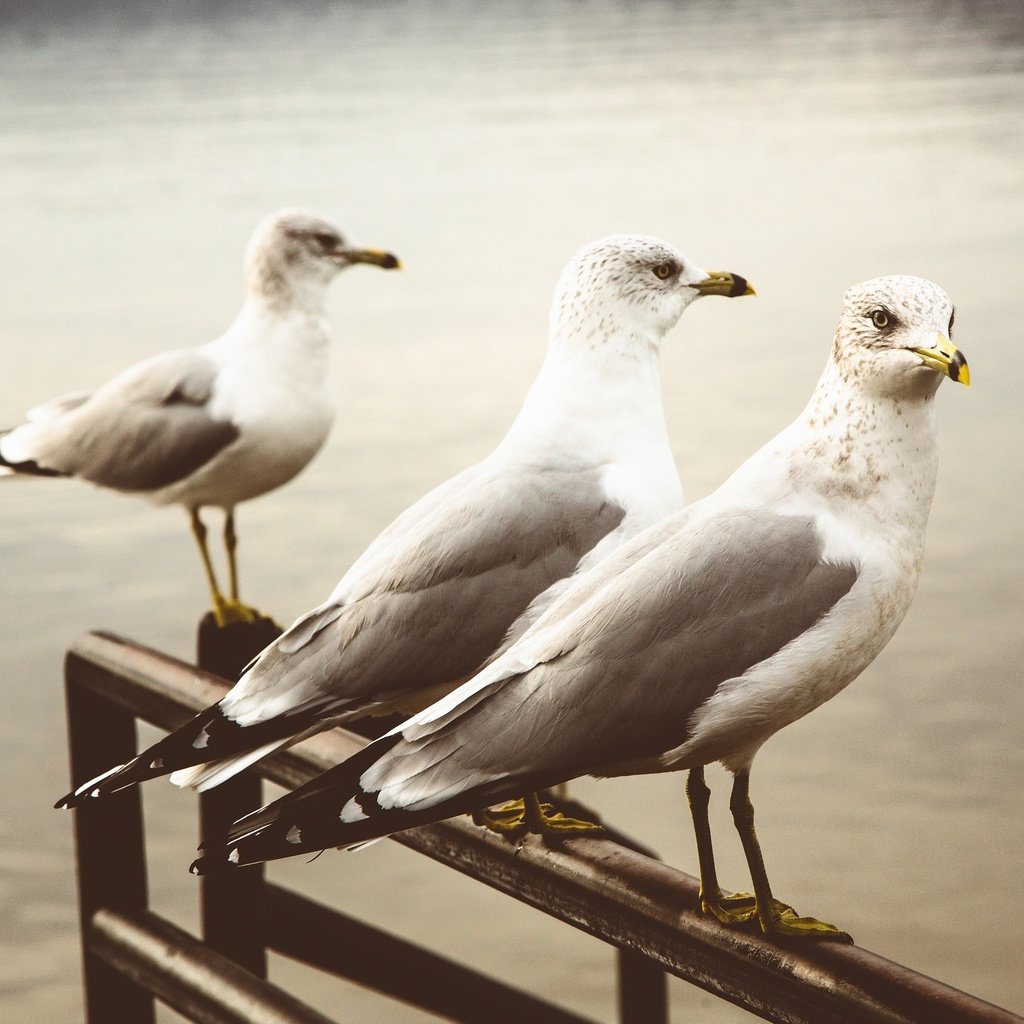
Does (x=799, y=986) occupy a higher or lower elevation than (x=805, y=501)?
lower

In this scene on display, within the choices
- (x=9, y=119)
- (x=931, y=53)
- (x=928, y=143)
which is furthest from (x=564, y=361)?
(x=931, y=53)

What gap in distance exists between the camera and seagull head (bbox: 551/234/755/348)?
2645mm

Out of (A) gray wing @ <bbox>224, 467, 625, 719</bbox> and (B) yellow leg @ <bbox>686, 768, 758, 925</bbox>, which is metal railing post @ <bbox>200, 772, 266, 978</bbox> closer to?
(A) gray wing @ <bbox>224, 467, 625, 719</bbox>

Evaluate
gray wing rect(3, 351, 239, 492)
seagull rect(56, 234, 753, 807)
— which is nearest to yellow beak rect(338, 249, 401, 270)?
gray wing rect(3, 351, 239, 492)

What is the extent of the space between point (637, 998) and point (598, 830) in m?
1.41

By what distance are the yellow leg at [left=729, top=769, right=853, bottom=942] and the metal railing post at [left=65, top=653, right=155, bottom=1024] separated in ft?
3.49

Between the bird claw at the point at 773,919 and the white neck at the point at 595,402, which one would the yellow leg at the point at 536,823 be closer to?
the bird claw at the point at 773,919

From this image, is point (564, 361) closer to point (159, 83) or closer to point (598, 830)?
point (598, 830)

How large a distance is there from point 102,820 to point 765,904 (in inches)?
48.8

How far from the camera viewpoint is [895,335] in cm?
189

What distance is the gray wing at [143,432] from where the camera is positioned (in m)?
4.21

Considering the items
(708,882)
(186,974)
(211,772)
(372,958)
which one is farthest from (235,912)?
(708,882)

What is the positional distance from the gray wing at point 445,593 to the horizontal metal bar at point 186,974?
1.32 feet

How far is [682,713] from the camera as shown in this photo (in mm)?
1968
